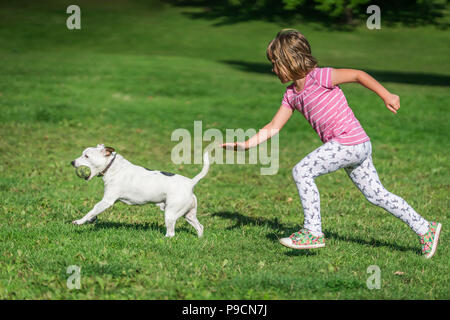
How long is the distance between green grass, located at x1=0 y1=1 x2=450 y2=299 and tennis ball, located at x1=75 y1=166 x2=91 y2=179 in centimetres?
65

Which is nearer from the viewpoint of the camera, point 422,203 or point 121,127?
point 422,203

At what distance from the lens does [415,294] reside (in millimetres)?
4809

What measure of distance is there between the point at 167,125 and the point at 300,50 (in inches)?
416

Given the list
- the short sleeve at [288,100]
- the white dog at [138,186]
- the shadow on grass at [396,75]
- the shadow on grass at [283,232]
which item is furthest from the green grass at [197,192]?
the short sleeve at [288,100]

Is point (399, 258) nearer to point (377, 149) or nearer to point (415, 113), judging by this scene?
point (377, 149)

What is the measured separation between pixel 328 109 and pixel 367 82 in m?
0.45

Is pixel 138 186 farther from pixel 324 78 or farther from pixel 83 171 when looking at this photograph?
pixel 324 78

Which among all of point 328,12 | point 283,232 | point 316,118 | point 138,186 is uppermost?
point 316,118

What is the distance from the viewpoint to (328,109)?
564cm

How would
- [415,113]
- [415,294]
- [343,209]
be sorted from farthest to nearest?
[415,113], [343,209], [415,294]

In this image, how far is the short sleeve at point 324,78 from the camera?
5.60 metres

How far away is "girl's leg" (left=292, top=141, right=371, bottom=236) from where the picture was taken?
5.61 m

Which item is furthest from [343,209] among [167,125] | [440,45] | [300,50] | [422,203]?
[440,45]

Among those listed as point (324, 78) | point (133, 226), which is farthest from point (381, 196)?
point (133, 226)
